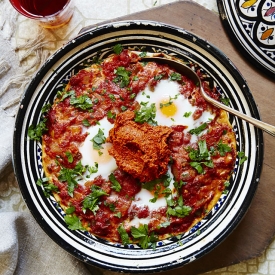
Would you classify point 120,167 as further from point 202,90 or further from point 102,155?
point 202,90

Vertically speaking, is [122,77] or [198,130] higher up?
[122,77]

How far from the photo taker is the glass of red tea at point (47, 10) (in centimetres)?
378

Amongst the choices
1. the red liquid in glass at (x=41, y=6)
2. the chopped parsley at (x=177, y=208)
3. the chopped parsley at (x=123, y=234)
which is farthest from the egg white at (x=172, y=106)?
the red liquid in glass at (x=41, y=6)

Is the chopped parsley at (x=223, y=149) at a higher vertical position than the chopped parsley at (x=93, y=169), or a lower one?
higher

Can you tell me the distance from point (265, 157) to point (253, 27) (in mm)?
1062

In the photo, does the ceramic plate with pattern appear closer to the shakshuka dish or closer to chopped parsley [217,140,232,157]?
the shakshuka dish

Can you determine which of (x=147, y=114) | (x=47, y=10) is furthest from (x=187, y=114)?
(x=47, y=10)

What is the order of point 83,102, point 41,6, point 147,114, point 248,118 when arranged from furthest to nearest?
point 41,6 < point 83,102 < point 147,114 < point 248,118

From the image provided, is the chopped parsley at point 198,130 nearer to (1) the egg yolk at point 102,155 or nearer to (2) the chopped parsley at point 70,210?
(1) the egg yolk at point 102,155

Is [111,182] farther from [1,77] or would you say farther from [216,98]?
[1,77]

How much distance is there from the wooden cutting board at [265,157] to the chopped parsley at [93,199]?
76 cm

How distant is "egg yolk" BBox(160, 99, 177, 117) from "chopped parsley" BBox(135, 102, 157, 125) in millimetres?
69

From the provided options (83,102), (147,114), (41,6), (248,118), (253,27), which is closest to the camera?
(248,118)

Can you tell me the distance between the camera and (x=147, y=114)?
3438mm
